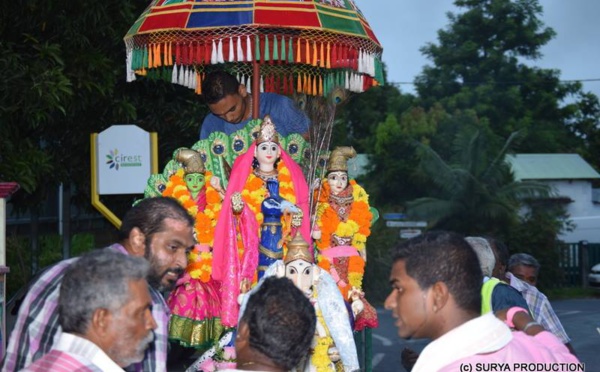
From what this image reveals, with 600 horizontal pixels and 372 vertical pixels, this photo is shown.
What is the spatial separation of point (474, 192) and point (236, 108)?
20232 mm

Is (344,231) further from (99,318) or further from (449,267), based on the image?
(99,318)

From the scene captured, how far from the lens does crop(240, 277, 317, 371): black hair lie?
3693 millimetres

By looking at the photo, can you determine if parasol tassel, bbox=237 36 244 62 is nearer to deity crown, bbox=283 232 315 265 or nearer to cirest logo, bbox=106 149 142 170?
deity crown, bbox=283 232 315 265

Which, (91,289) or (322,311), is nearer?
(91,289)

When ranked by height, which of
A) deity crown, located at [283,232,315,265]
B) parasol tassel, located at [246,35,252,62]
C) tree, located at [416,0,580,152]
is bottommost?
deity crown, located at [283,232,315,265]

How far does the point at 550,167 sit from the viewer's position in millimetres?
41125

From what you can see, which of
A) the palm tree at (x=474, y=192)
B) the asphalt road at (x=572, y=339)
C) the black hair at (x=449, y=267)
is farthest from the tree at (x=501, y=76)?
the black hair at (x=449, y=267)

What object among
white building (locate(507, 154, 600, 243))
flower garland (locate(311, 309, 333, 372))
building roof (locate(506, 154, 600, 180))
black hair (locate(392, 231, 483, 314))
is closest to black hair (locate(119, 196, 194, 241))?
black hair (locate(392, 231, 483, 314))

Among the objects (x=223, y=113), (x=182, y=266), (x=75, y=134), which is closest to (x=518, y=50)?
(x=75, y=134)

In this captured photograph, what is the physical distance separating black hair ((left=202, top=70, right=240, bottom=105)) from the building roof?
3155 centimetres

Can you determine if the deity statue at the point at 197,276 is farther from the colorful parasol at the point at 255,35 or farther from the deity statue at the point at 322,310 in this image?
the colorful parasol at the point at 255,35

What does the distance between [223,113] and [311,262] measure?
83.8 inches

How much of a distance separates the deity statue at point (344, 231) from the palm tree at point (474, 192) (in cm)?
2000

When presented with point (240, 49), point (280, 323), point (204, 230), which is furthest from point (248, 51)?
point (280, 323)
